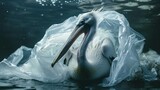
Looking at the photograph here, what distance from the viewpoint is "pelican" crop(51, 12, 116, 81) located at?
29.0 ft

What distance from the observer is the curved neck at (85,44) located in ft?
28.8

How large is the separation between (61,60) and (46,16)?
6.28m

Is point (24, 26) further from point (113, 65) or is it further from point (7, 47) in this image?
point (113, 65)

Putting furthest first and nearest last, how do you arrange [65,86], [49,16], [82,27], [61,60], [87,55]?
[49,16] → [61,60] → [82,27] → [87,55] → [65,86]

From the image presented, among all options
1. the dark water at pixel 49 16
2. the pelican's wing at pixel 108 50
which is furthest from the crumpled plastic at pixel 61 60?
the dark water at pixel 49 16

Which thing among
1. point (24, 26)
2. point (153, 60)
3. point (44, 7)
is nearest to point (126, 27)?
point (153, 60)

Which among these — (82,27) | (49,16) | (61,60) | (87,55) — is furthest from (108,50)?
(49,16)

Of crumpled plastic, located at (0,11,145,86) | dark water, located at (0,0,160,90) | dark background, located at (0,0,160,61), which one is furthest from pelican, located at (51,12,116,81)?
dark background, located at (0,0,160,61)

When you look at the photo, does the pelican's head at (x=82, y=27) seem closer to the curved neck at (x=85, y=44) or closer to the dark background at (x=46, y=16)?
the curved neck at (x=85, y=44)

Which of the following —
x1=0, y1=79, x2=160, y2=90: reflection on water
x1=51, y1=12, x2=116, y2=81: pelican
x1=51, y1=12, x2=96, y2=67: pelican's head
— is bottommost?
x1=0, y1=79, x2=160, y2=90: reflection on water

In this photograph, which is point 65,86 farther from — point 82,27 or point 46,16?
point 46,16

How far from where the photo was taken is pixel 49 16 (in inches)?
618

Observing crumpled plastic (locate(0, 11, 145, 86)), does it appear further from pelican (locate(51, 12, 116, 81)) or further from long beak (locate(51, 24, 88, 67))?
long beak (locate(51, 24, 88, 67))

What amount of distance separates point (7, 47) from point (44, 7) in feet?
13.6
